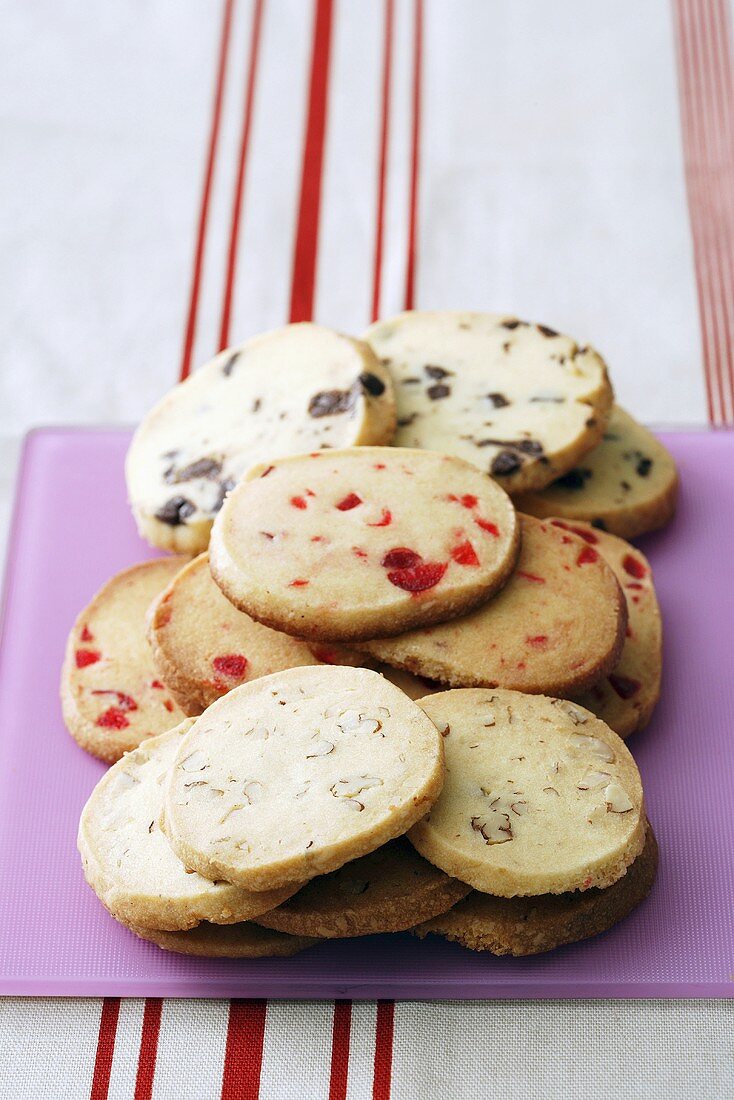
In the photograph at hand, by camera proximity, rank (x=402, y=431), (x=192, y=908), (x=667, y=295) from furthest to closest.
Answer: (x=667, y=295), (x=402, y=431), (x=192, y=908)

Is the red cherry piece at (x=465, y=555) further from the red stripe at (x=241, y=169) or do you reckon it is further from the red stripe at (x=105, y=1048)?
the red stripe at (x=241, y=169)

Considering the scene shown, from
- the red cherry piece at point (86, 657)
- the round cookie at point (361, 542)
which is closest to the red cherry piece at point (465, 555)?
the round cookie at point (361, 542)

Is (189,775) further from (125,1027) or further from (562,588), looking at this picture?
(562,588)

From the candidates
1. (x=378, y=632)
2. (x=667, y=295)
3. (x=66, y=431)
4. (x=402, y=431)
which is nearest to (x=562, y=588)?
(x=378, y=632)

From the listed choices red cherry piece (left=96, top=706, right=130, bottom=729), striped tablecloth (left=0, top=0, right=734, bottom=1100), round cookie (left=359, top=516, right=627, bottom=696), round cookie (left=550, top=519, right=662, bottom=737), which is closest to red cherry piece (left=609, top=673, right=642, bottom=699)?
round cookie (left=550, top=519, right=662, bottom=737)

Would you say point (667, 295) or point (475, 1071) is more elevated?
point (667, 295)

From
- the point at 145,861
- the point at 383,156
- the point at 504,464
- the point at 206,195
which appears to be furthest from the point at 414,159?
the point at 145,861

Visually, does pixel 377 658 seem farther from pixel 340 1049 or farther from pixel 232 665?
pixel 340 1049
